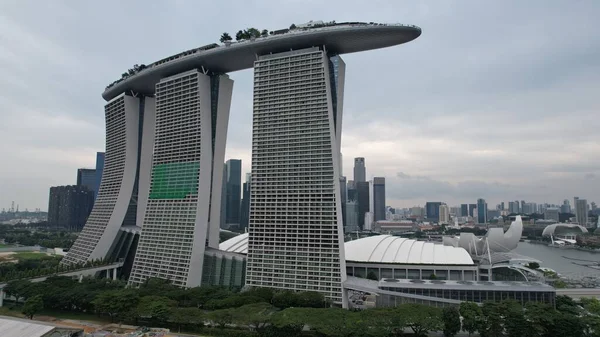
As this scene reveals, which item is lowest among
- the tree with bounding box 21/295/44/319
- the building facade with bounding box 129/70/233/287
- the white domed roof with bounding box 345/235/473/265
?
the tree with bounding box 21/295/44/319

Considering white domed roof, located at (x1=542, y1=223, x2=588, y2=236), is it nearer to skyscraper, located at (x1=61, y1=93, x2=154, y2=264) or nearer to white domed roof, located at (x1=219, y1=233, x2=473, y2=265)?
white domed roof, located at (x1=219, y1=233, x2=473, y2=265)

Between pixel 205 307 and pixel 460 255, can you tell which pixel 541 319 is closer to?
pixel 460 255

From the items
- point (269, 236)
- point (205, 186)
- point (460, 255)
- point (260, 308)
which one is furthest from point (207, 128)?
point (460, 255)

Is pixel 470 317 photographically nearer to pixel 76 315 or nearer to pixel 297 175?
pixel 297 175

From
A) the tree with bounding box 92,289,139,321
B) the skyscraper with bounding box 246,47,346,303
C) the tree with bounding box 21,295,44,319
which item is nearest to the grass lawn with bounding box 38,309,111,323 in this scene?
the tree with bounding box 92,289,139,321

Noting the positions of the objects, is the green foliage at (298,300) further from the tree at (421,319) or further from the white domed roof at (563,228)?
the white domed roof at (563,228)

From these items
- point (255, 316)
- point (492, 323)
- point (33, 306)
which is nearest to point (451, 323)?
point (492, 323)
